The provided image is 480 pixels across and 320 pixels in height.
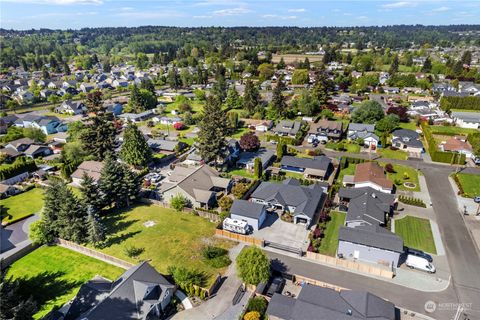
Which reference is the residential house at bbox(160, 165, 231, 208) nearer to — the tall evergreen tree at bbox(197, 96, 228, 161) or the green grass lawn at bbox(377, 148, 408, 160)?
the tall evergreen tree at bbox(197, 96, 228, 161)

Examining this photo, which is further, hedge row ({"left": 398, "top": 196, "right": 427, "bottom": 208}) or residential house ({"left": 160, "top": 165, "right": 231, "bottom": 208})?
residential house ({"left": 160, "top": 165, "right": 231, "bottom": 208})

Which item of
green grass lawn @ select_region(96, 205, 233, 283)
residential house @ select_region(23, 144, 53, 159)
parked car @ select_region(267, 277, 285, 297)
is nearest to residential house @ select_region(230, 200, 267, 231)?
green grass lawn @ select_region(96, 205, 233, 283)

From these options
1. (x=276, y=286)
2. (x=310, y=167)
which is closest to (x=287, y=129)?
(x=310, y=167)

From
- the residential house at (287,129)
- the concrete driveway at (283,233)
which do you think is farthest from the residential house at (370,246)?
the residential house at (287,129)

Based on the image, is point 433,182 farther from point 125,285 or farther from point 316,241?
point 125,285

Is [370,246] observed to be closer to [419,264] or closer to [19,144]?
[419,264]

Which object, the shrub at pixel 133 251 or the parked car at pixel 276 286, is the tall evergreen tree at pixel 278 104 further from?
the parked car at pixel 276 286
